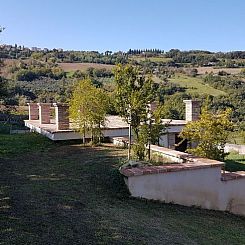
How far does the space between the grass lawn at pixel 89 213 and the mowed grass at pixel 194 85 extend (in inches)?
1612

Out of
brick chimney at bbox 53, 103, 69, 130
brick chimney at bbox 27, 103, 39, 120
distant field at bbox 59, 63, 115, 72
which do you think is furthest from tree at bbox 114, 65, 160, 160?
distant field at bbox 59, 63, 115, 72

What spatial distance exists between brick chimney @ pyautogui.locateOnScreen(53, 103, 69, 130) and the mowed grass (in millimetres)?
36453

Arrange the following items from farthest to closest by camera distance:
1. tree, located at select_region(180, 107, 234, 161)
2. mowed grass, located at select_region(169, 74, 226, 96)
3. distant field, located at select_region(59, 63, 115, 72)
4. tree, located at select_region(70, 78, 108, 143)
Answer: distant field, located at select_region(59, 63, 115, 72)
mowed grass, located at select_region(169, 74, 226, 96)
tree, located at select_region(70, 78, 108, 143)
tree, located at select_region(180, 107, 234, 161)

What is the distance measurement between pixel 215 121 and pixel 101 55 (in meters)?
57.2

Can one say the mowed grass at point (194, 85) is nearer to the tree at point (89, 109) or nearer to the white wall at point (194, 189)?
the tree at point (89, 109)

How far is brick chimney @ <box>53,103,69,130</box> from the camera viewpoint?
13008 millimetres

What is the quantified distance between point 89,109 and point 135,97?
3.26 m

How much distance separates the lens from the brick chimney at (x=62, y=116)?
13.0m

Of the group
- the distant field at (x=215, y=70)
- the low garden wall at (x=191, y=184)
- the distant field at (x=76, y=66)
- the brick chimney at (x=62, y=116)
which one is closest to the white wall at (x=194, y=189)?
the low garden wall at (x=191, y=184)

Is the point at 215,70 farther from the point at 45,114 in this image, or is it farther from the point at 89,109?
the point at 89,109

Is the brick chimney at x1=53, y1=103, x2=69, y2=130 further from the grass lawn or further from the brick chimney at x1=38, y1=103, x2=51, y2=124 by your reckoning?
the grass lawn

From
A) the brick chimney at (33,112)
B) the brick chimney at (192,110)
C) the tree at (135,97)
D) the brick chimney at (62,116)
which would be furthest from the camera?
the brick chimney at (33,112)

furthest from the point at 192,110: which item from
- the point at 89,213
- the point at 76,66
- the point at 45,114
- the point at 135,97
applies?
the point at 76,66

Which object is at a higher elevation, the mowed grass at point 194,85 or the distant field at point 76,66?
the distant field at point 76,66
